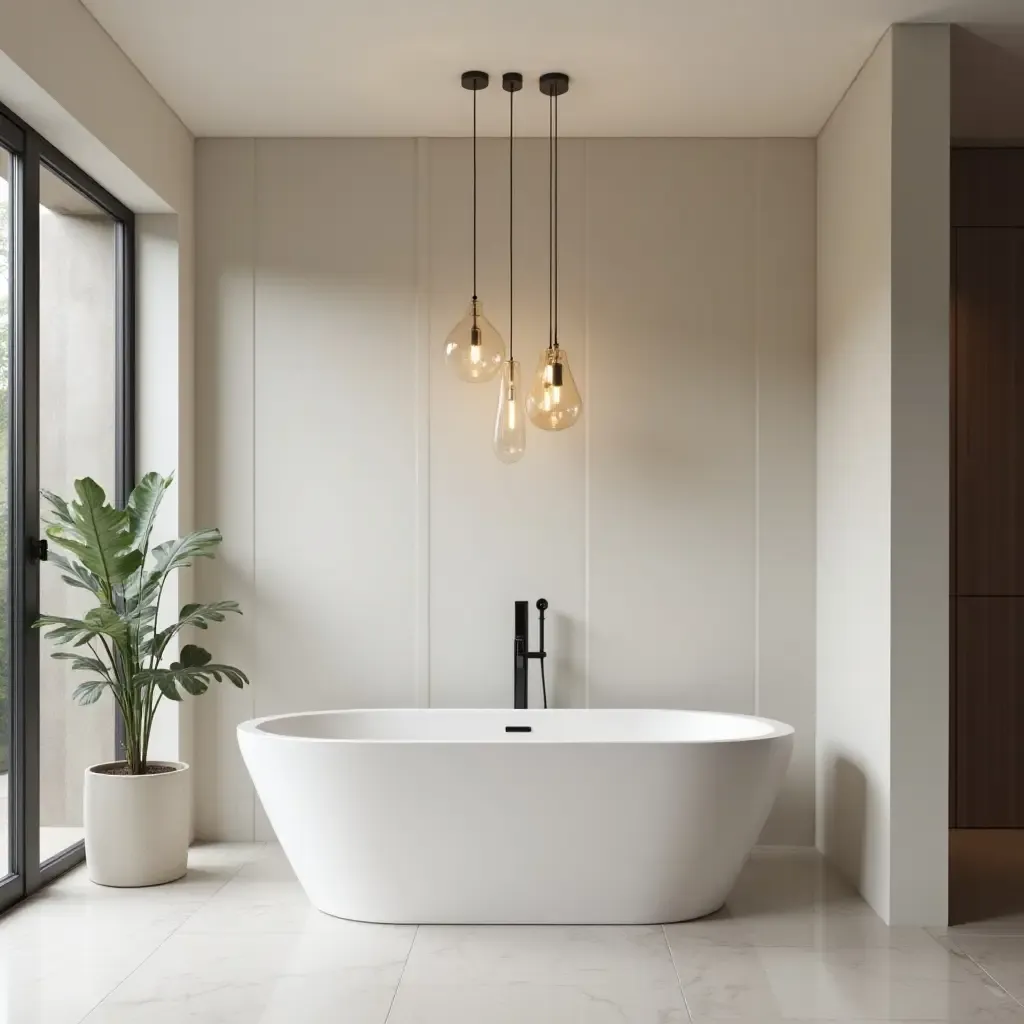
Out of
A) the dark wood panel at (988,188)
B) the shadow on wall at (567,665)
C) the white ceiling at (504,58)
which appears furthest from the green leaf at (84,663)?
the dark wood panel at (988,188)

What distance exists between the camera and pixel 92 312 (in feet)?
13.1

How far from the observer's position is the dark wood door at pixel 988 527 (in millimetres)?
4582

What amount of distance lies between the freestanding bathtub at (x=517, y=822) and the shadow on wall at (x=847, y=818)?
1.47ft

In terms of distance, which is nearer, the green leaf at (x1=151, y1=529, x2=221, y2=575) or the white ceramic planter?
the white ceramic planter

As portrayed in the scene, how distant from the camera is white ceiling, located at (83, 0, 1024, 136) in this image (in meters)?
3.39

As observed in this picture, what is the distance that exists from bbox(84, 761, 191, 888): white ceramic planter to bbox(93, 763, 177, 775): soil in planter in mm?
92

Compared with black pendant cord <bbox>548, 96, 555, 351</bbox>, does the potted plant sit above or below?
below

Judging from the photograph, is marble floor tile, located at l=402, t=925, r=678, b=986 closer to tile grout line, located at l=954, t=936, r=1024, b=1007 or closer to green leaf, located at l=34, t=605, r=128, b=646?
tile grout line, located at l=954, t=936, r=1024, b=1007

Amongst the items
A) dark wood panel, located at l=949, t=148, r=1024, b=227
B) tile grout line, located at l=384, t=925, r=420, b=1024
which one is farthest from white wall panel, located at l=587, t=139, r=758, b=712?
tile grout line, located at l=384, t=925, r=420, b=1024

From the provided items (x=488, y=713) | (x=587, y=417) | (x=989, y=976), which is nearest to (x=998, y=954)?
(x=989, y=976)

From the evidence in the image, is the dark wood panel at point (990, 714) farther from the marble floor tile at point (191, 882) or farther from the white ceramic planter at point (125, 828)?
the white ceramic planter at point (125, 828)

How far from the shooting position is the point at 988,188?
468cm

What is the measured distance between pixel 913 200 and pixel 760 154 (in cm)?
110

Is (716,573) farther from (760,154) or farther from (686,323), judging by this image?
(760,154)
